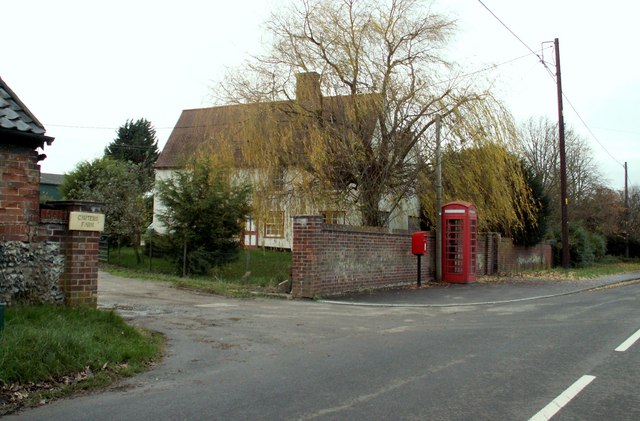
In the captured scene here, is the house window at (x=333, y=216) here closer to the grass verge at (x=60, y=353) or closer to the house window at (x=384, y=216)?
the house window at (x=384, y=216)

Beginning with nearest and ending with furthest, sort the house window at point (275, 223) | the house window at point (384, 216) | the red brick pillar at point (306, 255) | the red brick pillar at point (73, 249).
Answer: the red brick pillar at point (73, 249) → the red brick pillar at point (306, 255) → the house window at point (275, 223) → the house window at point (384, 216)

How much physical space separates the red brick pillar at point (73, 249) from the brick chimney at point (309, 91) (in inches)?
425

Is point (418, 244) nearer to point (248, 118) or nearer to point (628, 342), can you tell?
point (248, 118)

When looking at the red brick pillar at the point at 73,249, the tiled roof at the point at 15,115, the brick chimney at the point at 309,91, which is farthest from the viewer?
the brick chimney at the point at 309,91

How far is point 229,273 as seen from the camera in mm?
20812

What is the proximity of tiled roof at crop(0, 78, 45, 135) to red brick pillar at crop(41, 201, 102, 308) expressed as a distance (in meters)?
1.25

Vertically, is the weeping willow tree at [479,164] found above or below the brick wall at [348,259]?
above

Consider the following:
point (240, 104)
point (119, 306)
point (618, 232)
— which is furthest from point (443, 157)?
point (618, 232)

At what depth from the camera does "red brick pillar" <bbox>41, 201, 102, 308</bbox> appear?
8.43 meters

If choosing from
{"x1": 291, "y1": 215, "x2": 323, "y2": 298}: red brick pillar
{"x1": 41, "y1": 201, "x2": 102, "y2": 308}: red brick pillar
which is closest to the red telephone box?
{"x1": 291, "y1": 215, "x2": 323, "y2": 298}: red brick pillar

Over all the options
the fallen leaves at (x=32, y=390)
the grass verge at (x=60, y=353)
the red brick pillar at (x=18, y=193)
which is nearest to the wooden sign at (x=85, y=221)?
the red brick pillar at (x=18, y=193)

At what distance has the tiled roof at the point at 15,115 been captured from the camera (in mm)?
7707

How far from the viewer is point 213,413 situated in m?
5.05

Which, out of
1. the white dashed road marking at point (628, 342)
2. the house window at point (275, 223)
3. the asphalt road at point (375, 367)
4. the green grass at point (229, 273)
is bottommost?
the asphalt road at point (375, 367)
